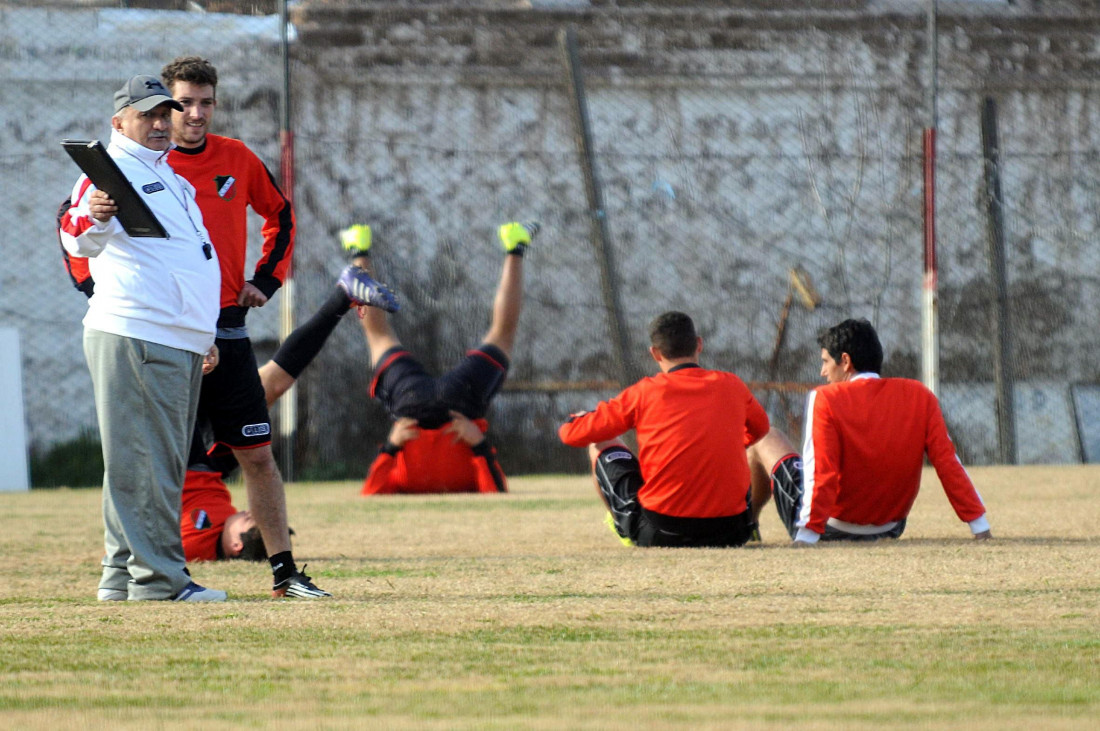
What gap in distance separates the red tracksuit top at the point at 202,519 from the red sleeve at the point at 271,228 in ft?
3.26

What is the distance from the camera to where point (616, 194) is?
9.72 meters

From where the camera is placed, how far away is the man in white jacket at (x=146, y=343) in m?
3.67

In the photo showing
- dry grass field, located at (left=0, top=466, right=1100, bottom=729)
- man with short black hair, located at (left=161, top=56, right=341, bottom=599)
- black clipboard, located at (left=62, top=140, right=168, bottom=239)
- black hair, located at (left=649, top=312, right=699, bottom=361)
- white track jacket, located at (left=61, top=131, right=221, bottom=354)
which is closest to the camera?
dry grass field, located at (left=0, top=466, right=1100, bottom=729)

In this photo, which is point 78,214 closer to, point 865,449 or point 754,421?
point 754,421

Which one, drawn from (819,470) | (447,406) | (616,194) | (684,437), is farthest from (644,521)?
(616,194)

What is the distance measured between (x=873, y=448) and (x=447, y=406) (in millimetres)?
3849

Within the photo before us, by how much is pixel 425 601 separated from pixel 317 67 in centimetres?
659

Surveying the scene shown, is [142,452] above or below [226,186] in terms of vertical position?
below

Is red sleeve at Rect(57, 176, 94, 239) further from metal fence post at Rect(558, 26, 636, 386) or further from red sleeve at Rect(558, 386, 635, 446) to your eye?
metal fence post at Rect(558, 26, 636, 386)

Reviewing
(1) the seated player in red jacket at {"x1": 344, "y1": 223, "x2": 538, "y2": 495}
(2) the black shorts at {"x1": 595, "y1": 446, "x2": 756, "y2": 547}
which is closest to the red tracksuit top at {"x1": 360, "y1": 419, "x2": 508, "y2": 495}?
(1) the seated player in red jacket at {"x1": 344, "y1": 223, "x2": 538, "y2": 495}

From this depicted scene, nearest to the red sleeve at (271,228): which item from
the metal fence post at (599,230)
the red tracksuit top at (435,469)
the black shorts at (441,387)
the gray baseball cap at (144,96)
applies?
the gray baseball cap at (144,96)

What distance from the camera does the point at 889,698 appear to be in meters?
2.39

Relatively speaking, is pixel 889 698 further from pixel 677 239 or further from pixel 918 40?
pixel 918 40

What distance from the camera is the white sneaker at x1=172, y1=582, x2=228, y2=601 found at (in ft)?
12.3
